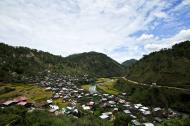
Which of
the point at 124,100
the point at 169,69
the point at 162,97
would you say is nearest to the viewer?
the point at 162,97

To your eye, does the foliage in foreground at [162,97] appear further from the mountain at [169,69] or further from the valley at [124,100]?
the mountain at [169,69]

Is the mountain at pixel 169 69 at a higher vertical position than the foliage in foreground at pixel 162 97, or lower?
higher

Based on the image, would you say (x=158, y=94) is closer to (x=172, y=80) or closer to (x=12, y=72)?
(x=172, y=80)

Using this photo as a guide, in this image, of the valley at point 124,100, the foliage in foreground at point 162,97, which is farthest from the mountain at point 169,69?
the foliage in foreground at point 162,97

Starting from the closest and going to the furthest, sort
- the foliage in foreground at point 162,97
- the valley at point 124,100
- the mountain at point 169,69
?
the valley at point 124,100
the foliage in foreground at point 162,97
the mountain at point 169,69

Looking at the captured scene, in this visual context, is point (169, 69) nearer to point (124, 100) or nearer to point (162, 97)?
point (162, 97)

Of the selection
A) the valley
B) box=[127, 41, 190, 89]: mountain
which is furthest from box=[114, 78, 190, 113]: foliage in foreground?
box=[127, 41, 190, 89]: mountain

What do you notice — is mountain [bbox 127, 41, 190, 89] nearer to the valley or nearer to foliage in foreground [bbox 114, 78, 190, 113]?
the valley

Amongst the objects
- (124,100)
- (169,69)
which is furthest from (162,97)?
(169,69)
